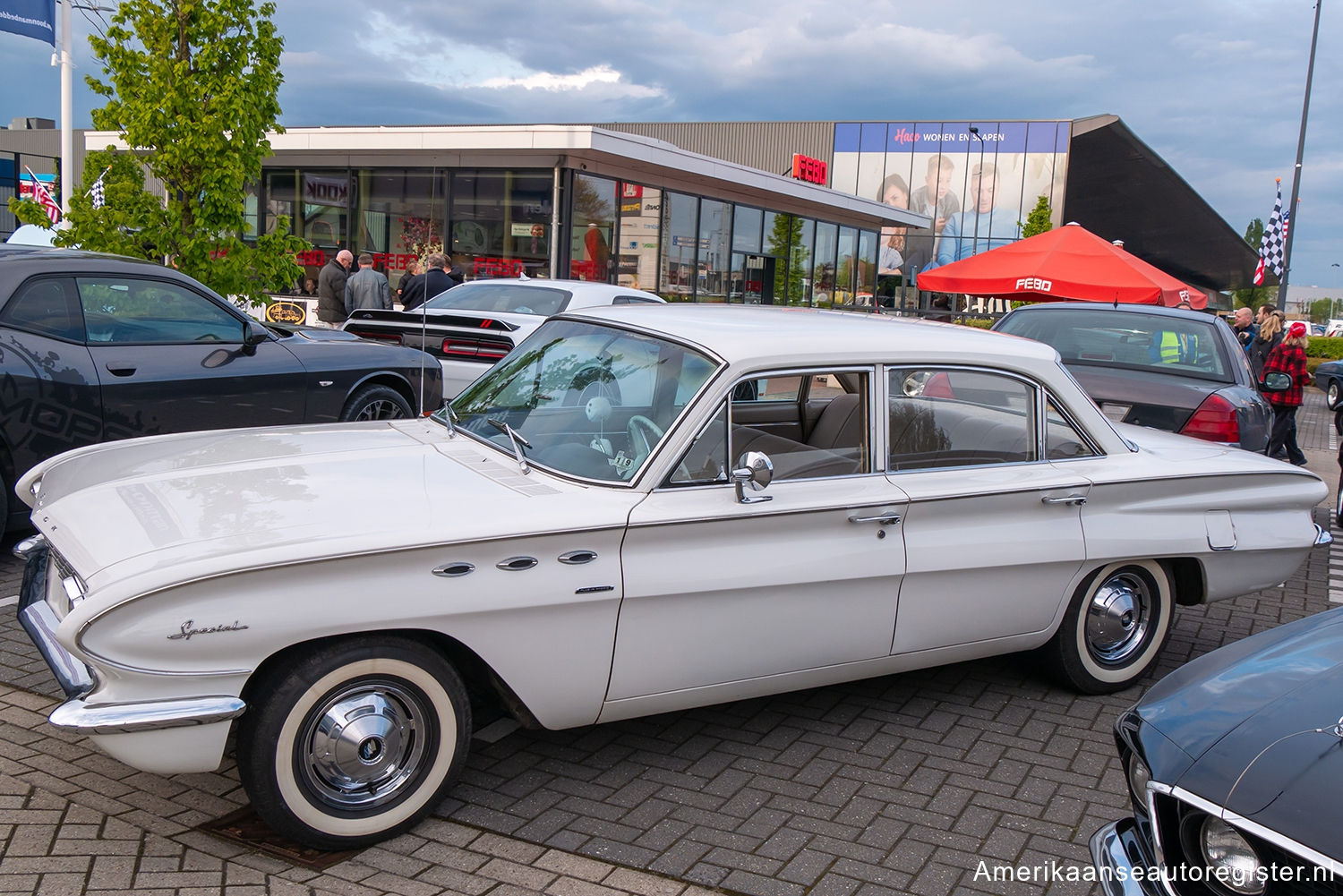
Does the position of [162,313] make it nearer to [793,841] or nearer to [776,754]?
[776,754]

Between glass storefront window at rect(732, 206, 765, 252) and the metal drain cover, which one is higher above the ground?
glass storefront window at rect(732, 206, 765, 252)

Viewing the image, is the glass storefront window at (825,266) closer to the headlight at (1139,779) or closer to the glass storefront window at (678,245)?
the glass storefront window at (678,245)

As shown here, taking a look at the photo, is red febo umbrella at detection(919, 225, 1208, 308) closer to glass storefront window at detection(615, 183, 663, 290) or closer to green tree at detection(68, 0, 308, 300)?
green tree at detection(68, 0, 308, 300)

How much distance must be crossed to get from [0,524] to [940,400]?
4.91m

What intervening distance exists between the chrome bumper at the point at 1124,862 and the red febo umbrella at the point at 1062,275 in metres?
9.70

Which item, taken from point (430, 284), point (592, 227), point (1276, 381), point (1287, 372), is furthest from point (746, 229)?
point (1276, 381)

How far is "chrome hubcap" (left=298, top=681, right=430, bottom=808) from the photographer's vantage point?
3070mm

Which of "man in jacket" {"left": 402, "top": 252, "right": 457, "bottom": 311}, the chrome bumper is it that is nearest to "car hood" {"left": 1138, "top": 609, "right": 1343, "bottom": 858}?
the chrome bumper

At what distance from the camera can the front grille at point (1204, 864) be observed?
1.97 metres

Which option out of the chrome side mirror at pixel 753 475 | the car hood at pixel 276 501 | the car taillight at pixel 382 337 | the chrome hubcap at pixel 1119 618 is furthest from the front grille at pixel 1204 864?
the car taillight at pixel 382 337

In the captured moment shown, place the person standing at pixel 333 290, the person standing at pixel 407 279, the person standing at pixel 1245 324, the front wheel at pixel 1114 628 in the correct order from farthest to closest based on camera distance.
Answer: the person standing at pixel 1245 324 → the person standing at pixel 407 279 → the person standing at pixel 333 290 → the front wheel at pixel 1114 628

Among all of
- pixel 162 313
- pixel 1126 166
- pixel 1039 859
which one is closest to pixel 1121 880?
pixel 1039 859

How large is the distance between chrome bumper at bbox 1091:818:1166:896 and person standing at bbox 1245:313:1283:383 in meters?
11.6

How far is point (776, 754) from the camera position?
403 cm
